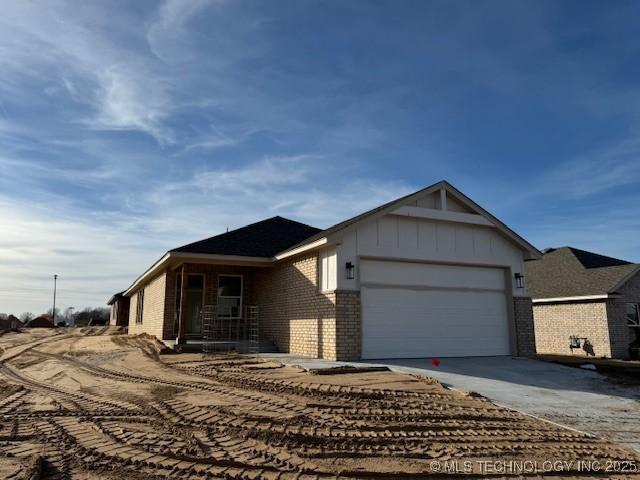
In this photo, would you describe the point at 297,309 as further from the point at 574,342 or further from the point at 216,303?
the point at 574,342

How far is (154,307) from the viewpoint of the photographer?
18.7m

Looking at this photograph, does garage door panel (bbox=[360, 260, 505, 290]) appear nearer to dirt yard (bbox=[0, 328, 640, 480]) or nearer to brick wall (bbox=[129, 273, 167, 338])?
dirt yard (bbox=[0, 328, 640, 480])

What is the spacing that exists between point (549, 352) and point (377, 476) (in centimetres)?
1939

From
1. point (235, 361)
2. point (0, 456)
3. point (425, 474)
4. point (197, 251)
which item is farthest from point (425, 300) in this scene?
point (0, 456)

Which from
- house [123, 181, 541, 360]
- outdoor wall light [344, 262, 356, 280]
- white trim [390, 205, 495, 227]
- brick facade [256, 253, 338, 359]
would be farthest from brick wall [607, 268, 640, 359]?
brick facade [256, 253, 338, 359]

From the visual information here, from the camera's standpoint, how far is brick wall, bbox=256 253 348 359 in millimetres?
11781

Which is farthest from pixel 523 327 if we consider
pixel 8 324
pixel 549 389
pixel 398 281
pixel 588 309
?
pixel 8 324

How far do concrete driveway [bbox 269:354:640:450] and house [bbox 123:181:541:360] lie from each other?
0.87 metres

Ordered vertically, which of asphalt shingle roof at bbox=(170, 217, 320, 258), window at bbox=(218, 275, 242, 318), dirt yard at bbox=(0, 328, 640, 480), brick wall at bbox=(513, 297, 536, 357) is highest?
asphalt shingle roof at bbox=(170, 217, 320, 258)

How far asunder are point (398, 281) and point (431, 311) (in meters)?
Answer: 1.30

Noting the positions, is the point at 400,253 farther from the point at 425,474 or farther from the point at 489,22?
the point at 425,474

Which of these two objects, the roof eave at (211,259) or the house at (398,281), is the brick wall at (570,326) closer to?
the house at (398,281)

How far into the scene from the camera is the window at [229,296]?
53.8 ft

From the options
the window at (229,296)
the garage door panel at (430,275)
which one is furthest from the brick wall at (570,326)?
the window at (229,296)
